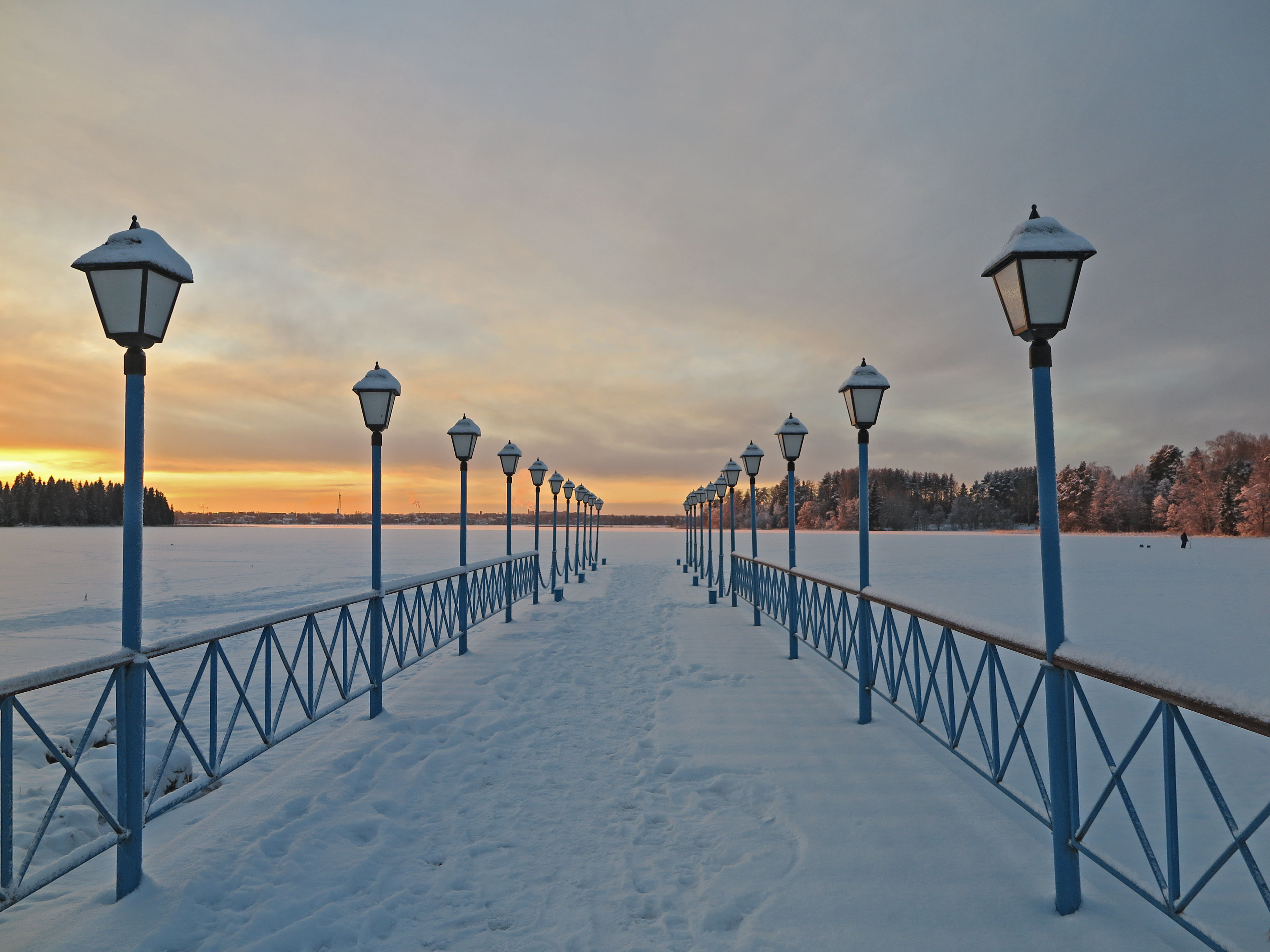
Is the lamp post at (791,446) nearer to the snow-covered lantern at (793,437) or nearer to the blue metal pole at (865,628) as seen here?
the snow-covered lantern at (793,437)

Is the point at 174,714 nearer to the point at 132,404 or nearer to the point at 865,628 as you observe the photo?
the point at 132,404

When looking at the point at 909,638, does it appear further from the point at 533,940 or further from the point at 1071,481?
the point at 1071,481

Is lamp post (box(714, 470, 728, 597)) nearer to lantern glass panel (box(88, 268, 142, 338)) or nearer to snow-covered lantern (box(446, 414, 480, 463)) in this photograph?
snow-covered lantern (box(446, 414, 480, 463))

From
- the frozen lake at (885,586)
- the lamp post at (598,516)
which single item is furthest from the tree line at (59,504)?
the lamp post at (598,516)

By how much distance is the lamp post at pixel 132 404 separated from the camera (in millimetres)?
3303

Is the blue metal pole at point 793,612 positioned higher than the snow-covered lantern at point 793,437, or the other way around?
the snow-covered lantern at point 793,437

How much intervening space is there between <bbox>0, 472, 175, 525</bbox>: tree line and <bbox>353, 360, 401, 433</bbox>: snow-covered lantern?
103293mm

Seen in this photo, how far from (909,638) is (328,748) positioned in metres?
5.17

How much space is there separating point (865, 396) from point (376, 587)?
5.76 meters

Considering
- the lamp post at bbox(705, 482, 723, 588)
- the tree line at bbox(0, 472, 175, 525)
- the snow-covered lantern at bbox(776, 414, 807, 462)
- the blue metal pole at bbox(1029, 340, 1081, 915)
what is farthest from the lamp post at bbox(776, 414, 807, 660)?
the tree line at bbox(0, 472, 175, 525)

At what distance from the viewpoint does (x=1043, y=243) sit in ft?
10.4

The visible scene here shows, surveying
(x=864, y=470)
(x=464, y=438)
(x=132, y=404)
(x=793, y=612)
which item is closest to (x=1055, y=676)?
(x=864, y=470)

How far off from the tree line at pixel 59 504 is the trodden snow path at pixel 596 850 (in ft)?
346

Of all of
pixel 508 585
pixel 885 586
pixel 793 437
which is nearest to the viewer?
pixel 793 437
